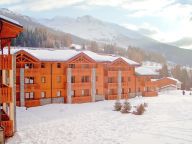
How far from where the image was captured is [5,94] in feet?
81.8

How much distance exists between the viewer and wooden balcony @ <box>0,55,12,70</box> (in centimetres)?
2482

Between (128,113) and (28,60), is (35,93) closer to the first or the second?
(28,60)

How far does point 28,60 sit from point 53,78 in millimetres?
5458

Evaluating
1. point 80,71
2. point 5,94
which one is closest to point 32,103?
point 80,71

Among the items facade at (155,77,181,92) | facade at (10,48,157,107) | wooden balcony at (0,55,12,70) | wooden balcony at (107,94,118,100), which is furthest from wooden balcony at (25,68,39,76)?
facade at (155,77,181,92)

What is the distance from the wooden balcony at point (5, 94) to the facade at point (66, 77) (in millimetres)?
21016

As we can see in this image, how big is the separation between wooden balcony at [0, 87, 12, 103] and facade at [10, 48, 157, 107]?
21.0m

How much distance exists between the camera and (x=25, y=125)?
1281 inches

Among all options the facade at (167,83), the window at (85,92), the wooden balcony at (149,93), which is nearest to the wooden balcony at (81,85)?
the window at (85,92)

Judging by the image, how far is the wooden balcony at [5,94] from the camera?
24.8 m

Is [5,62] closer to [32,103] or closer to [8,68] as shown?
[8,68]

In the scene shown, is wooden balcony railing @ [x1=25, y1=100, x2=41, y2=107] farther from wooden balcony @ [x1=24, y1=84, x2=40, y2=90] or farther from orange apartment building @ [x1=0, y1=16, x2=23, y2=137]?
orange apartment building @ [x1=0, y1=16, x2=23, y2=137]

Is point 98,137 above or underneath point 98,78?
underneath

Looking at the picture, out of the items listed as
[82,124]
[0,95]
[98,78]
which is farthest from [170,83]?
[0,95]
